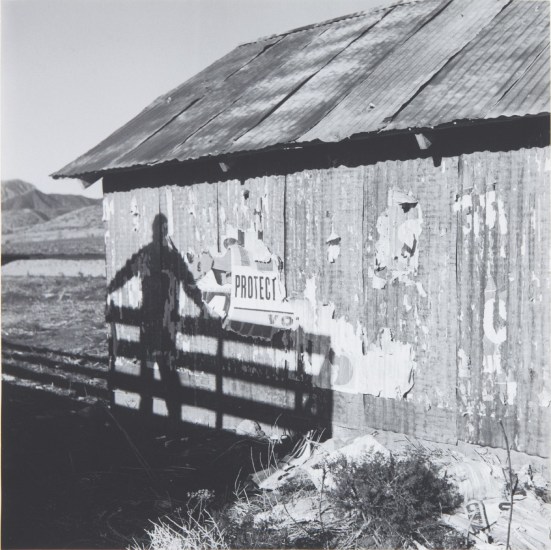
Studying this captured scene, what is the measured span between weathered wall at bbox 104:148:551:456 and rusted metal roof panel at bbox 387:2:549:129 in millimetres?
399

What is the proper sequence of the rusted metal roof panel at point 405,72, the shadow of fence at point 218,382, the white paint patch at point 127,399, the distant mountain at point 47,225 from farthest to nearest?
the distant mountain at point 47,225 → the white paint patch at point 127,399 → the shadow of fence at point 218,382 → the rusted metal roof panel at point 405,72

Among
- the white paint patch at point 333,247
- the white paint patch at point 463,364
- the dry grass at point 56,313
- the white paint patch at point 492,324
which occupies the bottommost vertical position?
the dry grass at point 56,313

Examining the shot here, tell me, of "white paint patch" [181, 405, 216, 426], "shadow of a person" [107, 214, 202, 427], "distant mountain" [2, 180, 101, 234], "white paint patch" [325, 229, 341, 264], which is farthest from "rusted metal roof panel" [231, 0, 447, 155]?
"distant mountain" [2, 180, 101, 234]

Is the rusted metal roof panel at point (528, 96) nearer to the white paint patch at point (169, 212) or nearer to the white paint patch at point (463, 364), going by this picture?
the white paint patch at point (463, 364)

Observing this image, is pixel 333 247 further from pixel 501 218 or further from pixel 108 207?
pixel 108 207

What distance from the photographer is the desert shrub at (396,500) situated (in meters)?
4.11

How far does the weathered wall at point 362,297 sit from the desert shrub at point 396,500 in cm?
91

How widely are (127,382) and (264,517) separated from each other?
4.14m

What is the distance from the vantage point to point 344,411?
19.8 feet

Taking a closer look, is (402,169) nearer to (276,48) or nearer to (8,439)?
(276,48)

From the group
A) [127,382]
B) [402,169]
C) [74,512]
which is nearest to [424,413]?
[402,169]

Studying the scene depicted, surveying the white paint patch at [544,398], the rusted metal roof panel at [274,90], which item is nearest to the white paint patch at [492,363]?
the white paint patch at [544,398]

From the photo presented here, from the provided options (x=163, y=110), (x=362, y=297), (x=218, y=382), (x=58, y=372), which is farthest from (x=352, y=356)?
(x=58, y=372)

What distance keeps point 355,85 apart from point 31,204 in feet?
207
